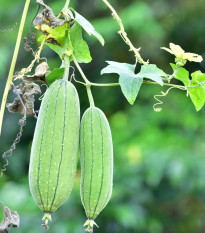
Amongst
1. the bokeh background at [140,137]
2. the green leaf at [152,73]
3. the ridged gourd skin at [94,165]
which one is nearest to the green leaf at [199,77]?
the green leaf at [152,73]

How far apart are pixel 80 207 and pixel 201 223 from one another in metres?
1.26

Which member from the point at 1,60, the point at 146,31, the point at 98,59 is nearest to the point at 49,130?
the point at 1,60

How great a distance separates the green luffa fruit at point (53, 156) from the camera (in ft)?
2.89

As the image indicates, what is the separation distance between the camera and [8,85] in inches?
38.9

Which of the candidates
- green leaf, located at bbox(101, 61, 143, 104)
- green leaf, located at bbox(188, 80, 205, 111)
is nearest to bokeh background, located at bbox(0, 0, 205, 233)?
green leaf, located at bbox(188, 80, 205, 111)

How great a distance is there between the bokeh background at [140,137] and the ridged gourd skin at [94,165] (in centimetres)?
178

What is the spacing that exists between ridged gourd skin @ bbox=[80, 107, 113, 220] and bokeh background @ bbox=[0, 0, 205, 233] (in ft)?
5.83

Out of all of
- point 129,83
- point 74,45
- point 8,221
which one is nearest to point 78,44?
point 74,45

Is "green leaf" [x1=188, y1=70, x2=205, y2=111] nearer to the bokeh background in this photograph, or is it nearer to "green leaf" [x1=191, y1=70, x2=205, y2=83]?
"green leaf" [x1=191, y1=70, x2=205, y2=83]

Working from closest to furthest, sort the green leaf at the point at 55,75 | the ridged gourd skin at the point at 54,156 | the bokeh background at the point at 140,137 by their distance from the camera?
1. the ridged gourd skin at the point at 54,156
2. the green leaf at the point at 55,75
3. the bokeh background at the point at 140,137

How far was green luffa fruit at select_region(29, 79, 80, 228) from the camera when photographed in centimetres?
88

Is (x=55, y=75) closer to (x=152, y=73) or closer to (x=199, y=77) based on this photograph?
(x=152, y=73)

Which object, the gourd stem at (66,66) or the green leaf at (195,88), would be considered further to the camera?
the green leaf at (195,88)

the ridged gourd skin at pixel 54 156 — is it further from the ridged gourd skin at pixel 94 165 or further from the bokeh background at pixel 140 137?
the bokeh background at pixel 140 137
